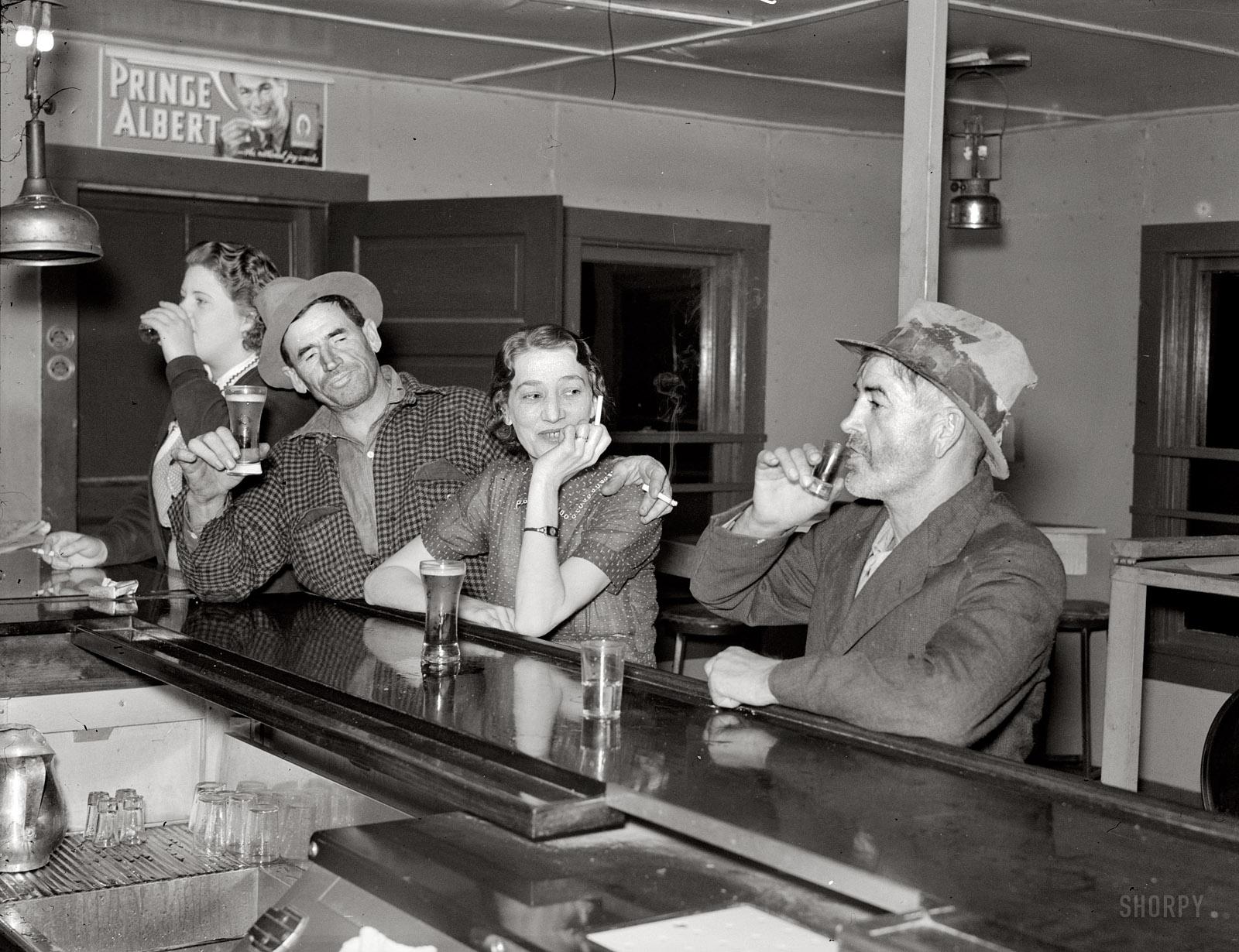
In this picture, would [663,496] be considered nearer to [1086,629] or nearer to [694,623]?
[694,623]

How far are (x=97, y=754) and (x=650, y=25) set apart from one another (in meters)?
2.92

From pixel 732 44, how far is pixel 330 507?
8.29 feet

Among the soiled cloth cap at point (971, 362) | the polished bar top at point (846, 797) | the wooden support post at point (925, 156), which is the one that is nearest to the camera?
the polished bar top at point (846, 797)

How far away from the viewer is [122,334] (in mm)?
5441


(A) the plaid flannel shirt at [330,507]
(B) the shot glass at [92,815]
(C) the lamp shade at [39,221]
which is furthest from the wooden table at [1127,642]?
(C) the lamp shade at [39,221]

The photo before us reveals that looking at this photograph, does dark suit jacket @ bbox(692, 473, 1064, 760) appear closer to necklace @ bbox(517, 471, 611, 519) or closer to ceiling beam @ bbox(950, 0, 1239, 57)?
necklace @ bbox(517, 471, 611, 519)

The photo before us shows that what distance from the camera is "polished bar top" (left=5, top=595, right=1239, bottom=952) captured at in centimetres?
130

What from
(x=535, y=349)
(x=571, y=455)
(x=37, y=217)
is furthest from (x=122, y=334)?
(x=571, y=455)

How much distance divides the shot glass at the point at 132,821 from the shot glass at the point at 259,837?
255 mm

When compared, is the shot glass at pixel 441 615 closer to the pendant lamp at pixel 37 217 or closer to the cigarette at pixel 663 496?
the cigarette at pixel 663 496

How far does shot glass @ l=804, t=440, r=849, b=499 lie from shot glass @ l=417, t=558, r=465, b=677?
59 centimetres

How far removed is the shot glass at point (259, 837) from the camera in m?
2.67

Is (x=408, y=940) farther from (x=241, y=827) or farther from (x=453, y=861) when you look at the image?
(x=241, y=827)

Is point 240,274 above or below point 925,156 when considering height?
below
